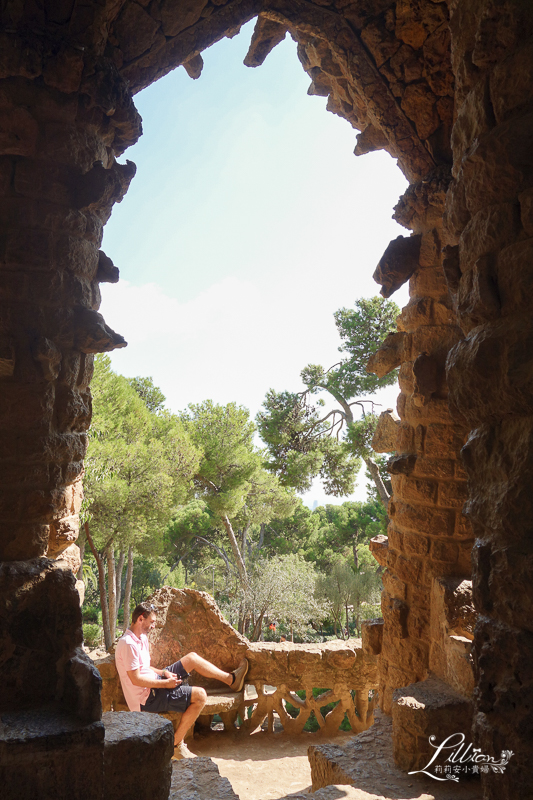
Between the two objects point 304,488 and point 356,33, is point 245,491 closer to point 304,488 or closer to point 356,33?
point 304,488

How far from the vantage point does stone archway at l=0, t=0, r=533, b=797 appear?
147cm

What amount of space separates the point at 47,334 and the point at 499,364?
1.84 m

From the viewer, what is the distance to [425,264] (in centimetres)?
340

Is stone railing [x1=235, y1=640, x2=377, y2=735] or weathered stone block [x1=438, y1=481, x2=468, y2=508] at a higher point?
weathered stone block [x1=438, y1=481, x2=468, y2=508]

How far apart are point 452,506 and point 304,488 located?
7350 millimetres

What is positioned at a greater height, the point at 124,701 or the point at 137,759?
the point at 137,759

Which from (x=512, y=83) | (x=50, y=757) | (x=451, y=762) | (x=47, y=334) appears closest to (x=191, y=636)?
(x=451, y=762)

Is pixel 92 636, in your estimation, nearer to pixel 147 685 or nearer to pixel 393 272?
pixel 147 685

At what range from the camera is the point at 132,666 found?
377 cm

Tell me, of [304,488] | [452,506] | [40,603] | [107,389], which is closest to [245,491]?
[304,488]

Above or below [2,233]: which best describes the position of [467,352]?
below

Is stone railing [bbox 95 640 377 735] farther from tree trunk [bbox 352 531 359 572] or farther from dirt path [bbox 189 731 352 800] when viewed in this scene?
tree trunk [bbox 352 531 359 572]

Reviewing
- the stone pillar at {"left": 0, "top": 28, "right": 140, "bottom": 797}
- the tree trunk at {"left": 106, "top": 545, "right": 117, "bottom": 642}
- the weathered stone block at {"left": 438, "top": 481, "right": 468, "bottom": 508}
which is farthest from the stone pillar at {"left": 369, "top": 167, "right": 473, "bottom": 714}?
the tree trunk at {"left": 106, "top": 545, "right": 117, "bottom": 642}

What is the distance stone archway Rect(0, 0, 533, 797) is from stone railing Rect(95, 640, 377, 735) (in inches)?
75.5
